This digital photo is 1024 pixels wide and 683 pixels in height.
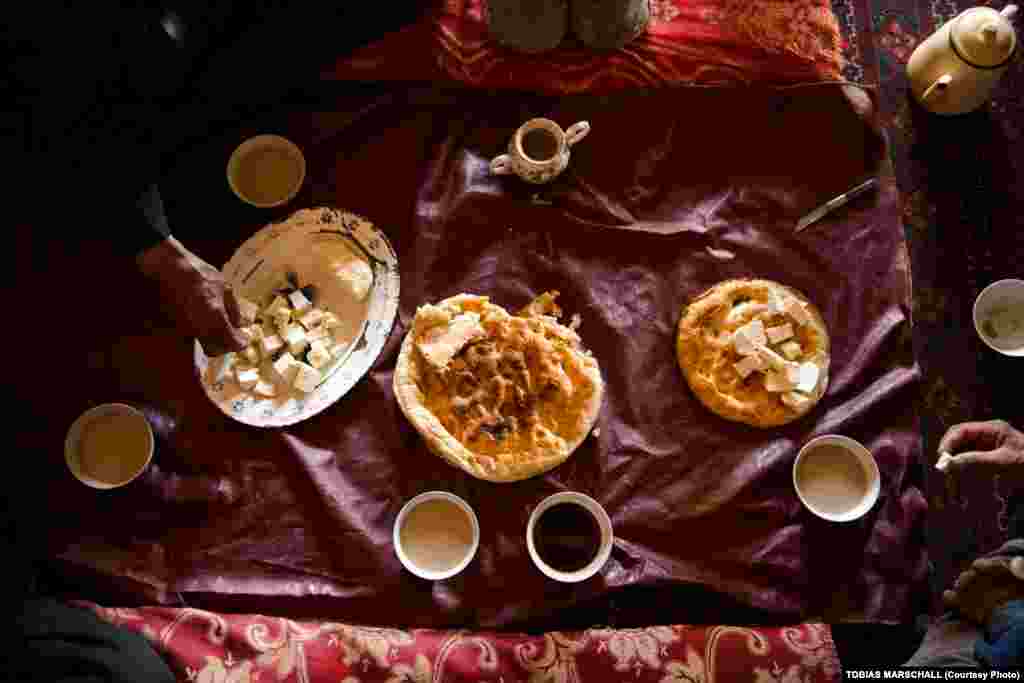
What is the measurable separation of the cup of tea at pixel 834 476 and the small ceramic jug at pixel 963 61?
1134 millimetres

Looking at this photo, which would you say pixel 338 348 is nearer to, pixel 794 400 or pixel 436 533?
pixel 436 533

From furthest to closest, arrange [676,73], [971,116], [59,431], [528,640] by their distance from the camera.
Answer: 1. [971,116]
2. [676,73]
3. [59,431]
4. [528,640]

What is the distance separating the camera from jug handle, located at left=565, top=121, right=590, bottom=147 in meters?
2.17

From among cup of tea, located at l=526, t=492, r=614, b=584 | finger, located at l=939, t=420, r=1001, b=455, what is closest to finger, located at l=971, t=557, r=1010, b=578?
finger, located at l=939, t=420, r=1001, b=455

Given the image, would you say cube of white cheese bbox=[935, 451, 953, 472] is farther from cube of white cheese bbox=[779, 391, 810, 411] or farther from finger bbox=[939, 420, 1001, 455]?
cube of white cheese bbox=[779, 391, 810, 411]

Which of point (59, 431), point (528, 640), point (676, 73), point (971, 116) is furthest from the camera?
point (971, 116)

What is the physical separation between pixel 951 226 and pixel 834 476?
3.10ft

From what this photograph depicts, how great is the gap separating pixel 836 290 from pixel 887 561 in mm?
707

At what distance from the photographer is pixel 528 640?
192cm

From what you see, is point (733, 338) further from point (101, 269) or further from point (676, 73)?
point (101, 269)

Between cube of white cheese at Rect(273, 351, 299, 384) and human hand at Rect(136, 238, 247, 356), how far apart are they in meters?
0.10

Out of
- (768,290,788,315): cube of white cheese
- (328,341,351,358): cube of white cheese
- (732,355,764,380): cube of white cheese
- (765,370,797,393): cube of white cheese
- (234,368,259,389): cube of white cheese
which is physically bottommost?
(765,370,797,393): cube of white cheese

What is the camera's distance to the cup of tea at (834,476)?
2.00 m

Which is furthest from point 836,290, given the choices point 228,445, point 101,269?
point 101,269
